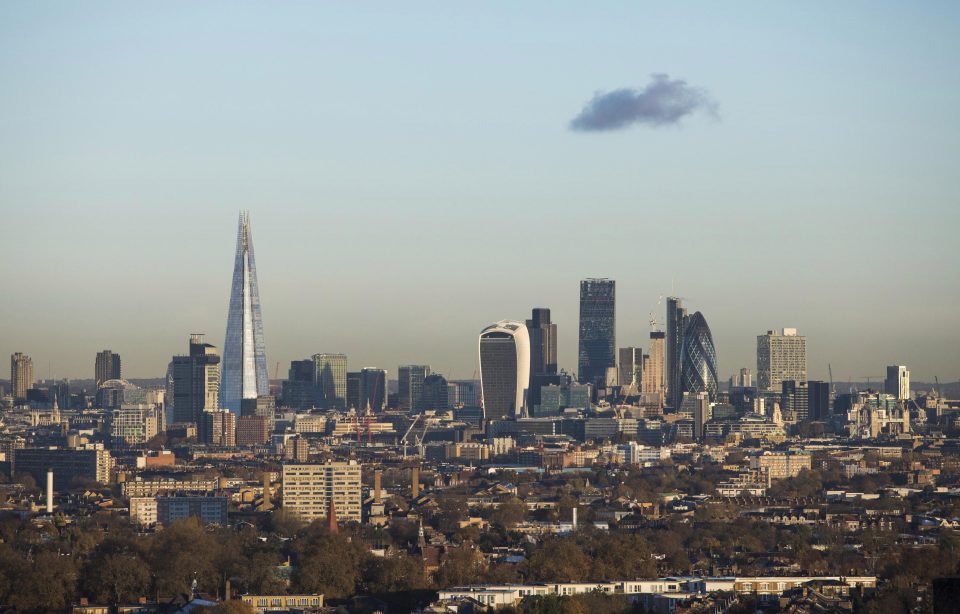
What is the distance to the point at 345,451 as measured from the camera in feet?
523

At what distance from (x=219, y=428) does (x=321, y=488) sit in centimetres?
8499

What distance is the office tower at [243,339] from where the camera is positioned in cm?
18238

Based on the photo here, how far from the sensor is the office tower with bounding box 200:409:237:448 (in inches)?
7210

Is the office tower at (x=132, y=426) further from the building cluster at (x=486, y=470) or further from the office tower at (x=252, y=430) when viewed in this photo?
the office tower at (x=252, y=430)

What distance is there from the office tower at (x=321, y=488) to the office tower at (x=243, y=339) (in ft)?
259

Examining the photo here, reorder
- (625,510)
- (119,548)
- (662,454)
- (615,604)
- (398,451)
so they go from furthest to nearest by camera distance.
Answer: (398,451) < (662,454) < (625,510) < (119,548) < (615,604)

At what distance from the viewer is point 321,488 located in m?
101

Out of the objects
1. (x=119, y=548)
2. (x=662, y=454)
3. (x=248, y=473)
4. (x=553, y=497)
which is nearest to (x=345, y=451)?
(x=662, y=454)

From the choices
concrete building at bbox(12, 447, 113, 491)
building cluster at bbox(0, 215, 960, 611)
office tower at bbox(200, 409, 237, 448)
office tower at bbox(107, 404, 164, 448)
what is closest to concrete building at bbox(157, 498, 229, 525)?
building cluster at bbox(0, 215, 960, 611)

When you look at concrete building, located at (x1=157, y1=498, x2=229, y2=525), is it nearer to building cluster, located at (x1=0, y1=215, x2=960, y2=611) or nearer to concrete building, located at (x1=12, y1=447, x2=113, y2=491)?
building cluster, located at (x1=0, y1=215, x2=960, y2=611)

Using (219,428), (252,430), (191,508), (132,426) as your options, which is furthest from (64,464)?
(252,430)

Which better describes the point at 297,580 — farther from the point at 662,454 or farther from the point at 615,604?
the point at 662,454

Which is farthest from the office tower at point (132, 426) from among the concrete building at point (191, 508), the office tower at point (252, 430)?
the concrete building at point (191, 508)

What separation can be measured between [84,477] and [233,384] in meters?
66.1
